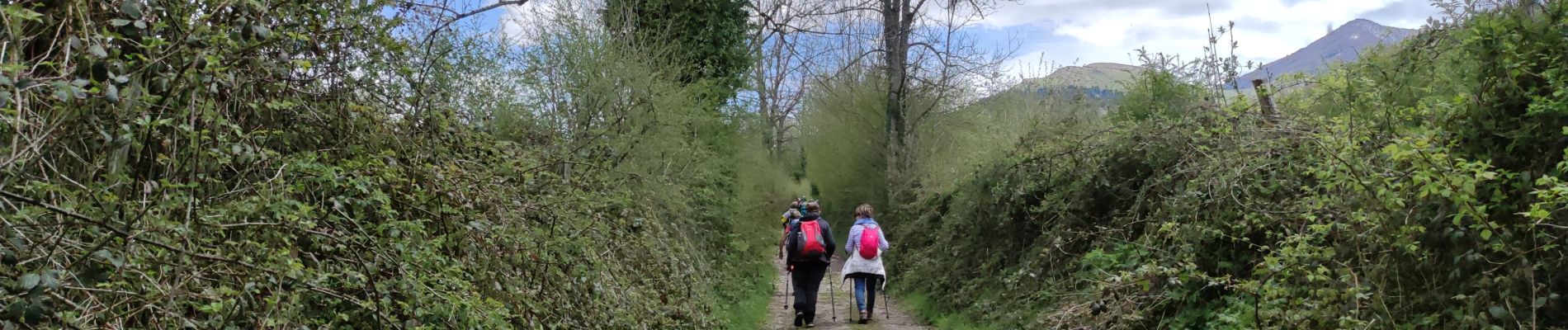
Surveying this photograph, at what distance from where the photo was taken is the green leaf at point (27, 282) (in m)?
2.68

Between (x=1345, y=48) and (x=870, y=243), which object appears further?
(x=870, y=243)

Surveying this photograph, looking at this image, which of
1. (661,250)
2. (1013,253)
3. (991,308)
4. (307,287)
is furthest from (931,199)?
(307,287)

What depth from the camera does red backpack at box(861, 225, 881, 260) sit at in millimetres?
10773

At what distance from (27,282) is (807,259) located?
8.28 metres

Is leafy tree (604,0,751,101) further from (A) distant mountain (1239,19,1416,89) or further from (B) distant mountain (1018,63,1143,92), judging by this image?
(A) distant mountain (1239,19,1416,89)

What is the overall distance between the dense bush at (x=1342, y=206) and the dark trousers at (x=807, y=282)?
1.73 metres

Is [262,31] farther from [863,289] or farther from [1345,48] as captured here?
[1345,48]

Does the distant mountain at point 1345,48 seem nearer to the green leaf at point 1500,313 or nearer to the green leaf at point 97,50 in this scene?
the green leaf at point 1500,313

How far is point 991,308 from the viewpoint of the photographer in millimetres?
10055

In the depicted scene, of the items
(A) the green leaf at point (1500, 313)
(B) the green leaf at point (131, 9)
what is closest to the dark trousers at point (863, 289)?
(A) the green leaf at point (1500, 313)

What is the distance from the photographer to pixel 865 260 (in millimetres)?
10859

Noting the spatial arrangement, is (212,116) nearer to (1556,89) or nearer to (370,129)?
(370,129)

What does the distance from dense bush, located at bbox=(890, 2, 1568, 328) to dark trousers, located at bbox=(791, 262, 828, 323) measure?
1.73 metres

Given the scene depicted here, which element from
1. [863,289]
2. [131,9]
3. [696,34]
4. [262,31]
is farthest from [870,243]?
[696,34]
